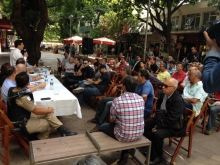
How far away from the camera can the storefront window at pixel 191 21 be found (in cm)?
1769

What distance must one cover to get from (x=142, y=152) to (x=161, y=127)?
2.32 ft

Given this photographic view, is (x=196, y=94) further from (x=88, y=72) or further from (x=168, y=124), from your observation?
(x=88, y=72)

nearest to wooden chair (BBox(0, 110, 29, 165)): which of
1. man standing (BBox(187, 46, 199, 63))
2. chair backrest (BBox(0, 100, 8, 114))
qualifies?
chair backrest (BBox(0, 100, 8, 114))

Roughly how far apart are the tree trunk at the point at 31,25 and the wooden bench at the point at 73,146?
7.25 meters

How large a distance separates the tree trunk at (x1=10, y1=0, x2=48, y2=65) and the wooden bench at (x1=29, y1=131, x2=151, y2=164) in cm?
725

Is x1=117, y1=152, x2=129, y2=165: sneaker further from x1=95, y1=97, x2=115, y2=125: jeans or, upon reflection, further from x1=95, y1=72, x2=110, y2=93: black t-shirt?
x1=95, y1=72, x2=110, y2=93: black t-shirt

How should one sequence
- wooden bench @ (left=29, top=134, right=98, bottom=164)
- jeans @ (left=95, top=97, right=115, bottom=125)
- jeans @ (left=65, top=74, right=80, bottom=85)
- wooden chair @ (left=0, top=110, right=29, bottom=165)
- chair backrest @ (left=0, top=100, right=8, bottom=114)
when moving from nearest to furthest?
wooden bench @ (left=29, top=134, right=98, bottom=164), wooden chair @ (left=0, top=110, right=29, bottom=165), chair backrest @ (left=0, top=100, right=8, bottom=114), jeans @ (left=95, top=97, right=115, bottom=125), jeans @ (left=65, top=74, right=80, bottom=85)

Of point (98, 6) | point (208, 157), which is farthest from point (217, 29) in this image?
point (98, 6)

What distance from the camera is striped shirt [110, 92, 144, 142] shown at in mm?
2867

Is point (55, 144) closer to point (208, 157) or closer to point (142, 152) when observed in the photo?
point (142, 152)

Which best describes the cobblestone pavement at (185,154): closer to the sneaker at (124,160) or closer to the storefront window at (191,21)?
the sneaker at (124,160)

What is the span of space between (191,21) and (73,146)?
18587 millimetres

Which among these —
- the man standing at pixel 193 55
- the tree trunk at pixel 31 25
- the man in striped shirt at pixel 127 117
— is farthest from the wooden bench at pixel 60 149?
the man standing at pixel 193 55

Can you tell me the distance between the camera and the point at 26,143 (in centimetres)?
337
